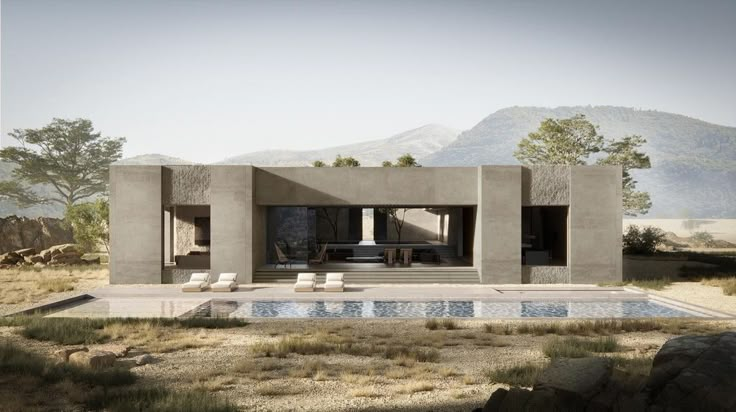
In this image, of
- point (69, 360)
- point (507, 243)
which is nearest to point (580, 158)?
point (507, 243)

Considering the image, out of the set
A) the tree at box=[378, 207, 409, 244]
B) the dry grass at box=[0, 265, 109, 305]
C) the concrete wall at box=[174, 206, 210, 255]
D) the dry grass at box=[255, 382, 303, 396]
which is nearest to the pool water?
the dry grass at box=[0, 265, 109, 305]

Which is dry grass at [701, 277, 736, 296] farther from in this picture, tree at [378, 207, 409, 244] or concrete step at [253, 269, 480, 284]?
tree at [378, 207, 409, 244]

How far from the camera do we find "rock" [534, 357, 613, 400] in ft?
17.3

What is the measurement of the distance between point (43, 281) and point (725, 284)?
22.0 meters

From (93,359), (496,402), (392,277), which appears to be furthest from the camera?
(392,277)

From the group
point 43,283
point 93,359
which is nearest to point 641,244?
point 43,283

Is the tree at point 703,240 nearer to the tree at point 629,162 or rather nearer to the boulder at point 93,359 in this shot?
the tree at point 629,162

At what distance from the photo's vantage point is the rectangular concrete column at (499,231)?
20188 mm

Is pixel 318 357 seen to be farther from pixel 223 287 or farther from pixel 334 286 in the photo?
pixel 223 287

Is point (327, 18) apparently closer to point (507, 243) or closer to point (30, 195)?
point (30, 195)

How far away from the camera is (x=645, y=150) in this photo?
142375 millimetres

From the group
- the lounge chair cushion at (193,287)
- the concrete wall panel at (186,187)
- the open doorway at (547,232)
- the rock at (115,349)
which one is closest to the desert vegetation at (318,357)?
the rock at (115,349)

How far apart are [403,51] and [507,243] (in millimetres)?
94686

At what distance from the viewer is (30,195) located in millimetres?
57156
